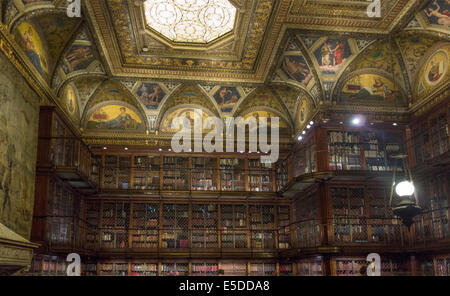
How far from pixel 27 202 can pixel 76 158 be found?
3.64 metres

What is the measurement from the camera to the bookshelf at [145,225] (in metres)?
14.2

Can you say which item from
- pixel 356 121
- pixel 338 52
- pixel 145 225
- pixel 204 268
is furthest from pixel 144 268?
pixel 338 52

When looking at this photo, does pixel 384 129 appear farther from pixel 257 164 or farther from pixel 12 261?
pixel 12 261

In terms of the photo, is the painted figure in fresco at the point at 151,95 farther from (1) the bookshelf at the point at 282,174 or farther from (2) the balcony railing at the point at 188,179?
(1) the bookshelf at the point at 282,174

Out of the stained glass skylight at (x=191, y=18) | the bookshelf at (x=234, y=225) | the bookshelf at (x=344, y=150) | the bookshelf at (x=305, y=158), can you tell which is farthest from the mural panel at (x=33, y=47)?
the bookshelf at (x=344, y=150)

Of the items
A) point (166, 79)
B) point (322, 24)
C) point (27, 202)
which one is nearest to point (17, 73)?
point (27, 202)

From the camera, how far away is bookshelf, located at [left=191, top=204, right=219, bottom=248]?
1439cm

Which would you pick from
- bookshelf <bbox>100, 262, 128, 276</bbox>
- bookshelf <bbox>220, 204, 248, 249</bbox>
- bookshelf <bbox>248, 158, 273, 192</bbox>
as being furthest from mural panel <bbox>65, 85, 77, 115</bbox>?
bookshelf <bbox>248, 158, 273, 192</bbox>

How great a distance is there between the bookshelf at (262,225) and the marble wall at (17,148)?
7608 mm

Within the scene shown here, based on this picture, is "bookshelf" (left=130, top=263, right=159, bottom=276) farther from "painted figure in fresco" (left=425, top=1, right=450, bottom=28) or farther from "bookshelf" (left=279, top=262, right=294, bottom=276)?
"painted figure in fresco" (left=425, top=1, right=450, bottom=28)

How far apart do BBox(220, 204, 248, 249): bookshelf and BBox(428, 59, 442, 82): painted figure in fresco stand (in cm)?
736

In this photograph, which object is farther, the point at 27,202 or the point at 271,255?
the point at 271,255

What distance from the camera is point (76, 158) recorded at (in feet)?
43.5

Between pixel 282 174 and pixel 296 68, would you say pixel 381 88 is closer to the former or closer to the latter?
pixel 296 68
